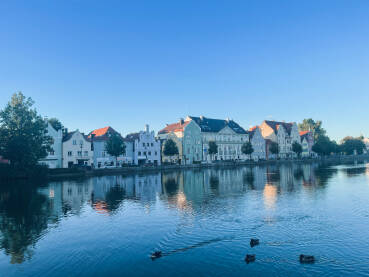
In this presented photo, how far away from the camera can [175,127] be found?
121 meters

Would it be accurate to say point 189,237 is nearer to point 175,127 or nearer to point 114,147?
point 114,147

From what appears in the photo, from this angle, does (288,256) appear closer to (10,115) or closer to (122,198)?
(122,198)

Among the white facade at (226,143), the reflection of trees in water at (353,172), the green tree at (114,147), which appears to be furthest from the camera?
the white facade at (226,143)

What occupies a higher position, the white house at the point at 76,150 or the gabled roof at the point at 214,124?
the gabled roof at the point at 214,124

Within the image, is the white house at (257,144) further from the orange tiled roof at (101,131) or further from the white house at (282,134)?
the orange tiled roof at (101,131)

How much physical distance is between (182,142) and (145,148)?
1718 centimetres

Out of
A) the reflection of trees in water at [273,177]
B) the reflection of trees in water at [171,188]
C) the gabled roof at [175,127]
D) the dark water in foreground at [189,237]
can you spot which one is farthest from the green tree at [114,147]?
the dark water in foreground at [189,237]

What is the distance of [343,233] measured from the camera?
16.9 meters

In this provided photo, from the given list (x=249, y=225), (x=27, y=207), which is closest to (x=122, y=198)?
(x=27, y=207)

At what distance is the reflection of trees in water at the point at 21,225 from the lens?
1566 cm

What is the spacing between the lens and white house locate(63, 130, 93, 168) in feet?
283

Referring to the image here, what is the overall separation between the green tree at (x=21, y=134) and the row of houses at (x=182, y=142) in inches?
586

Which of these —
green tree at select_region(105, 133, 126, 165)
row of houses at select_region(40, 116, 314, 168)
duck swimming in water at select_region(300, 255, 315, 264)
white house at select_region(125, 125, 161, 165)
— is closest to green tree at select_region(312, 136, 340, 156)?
row of houses at select_region(40, 116, 314, 168)

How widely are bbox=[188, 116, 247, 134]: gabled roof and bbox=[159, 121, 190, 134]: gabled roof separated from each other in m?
5.48
